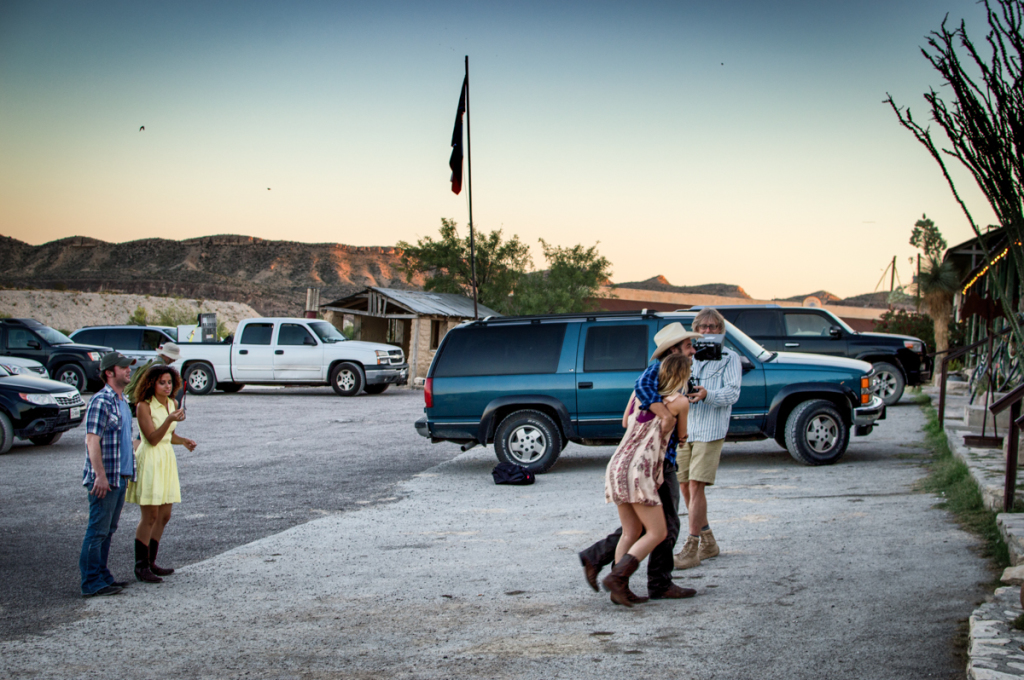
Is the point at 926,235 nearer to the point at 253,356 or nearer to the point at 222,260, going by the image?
the point at 253,356

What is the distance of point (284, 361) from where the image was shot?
24062mm

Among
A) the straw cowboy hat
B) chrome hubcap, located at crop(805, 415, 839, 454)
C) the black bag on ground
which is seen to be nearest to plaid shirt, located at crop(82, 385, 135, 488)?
the straw cowboy hat

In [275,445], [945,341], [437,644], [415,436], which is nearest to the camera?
[437,644]

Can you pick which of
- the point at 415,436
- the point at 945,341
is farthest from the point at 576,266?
the point at 415,436

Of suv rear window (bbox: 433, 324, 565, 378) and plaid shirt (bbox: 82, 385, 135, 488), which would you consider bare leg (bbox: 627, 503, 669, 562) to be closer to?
plaid shirt (bbox: 82, 385, 135, 488)

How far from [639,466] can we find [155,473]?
331 centimetres

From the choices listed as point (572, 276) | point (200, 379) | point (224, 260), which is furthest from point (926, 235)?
point (224, 260)

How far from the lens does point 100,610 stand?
5469mm

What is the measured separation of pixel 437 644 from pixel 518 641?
43cm

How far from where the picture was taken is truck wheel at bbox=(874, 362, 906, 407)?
17625mm

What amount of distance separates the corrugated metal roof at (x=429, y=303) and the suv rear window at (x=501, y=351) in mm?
18644

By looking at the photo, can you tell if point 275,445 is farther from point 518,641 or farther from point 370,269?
point 370,269

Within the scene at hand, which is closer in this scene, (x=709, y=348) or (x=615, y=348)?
(x=709, y=348)

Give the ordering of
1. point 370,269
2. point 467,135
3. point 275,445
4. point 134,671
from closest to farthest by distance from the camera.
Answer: point 134,671 → point 275,445 → point 467,135 → point 370,269
